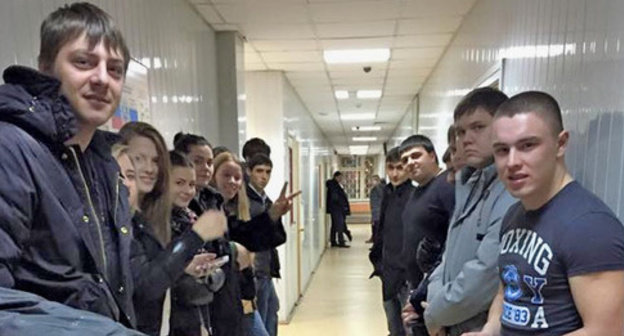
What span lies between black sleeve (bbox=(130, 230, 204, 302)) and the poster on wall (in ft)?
2.45

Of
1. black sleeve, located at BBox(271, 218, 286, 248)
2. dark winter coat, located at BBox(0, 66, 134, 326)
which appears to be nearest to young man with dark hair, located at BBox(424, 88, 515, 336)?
black sleeve, located at BBox(271, 218, 286, 248)

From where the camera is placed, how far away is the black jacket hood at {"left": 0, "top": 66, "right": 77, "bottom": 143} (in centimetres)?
82

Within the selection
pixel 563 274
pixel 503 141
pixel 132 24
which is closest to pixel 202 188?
pixel 132 24

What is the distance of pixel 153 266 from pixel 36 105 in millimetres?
740

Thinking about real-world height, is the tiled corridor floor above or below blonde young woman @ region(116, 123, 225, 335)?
below

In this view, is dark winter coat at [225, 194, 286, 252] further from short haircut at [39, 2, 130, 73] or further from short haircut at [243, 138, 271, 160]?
short haircut at [39, 2, 130, 73]

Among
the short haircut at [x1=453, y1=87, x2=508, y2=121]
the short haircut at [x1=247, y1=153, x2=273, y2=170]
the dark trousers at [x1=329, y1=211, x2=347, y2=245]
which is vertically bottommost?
the dark trousers at [x1=329, y1=211, x2=347, y2=245]

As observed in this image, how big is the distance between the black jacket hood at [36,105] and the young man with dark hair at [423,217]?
1.70m

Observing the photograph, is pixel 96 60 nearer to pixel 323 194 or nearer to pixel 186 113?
pixel 186 113

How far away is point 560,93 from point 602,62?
1.15ft

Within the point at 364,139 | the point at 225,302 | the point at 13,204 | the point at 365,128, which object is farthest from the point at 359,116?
the point at 13,204

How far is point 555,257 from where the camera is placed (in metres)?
1.14

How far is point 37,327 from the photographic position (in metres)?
0.59

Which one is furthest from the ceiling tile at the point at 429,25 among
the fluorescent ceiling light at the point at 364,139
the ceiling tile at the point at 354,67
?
the fluorescent ceiling light at the point at 364,139
